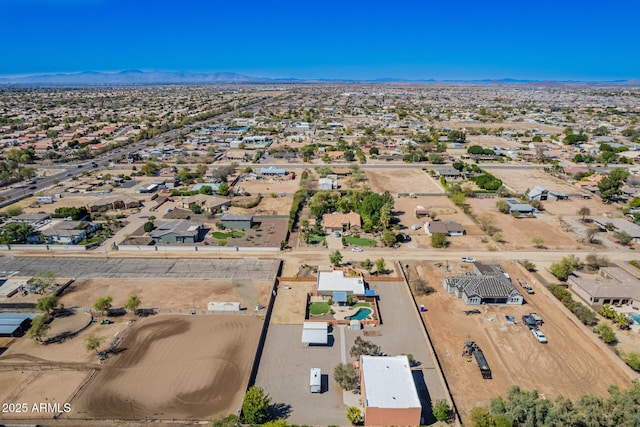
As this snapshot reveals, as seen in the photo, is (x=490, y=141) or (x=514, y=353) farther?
(x=490, y=141)

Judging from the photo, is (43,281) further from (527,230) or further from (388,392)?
(527,230)

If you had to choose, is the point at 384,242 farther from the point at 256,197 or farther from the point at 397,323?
the point at 256,197

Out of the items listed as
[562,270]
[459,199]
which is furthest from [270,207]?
[562,270]

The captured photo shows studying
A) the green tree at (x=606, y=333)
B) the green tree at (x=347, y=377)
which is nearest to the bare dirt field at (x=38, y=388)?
the green tree at (x=347, y=377)

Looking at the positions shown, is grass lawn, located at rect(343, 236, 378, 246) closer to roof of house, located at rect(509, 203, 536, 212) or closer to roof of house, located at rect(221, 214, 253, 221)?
roof of house, located at rect(221, 214, 253, 221)

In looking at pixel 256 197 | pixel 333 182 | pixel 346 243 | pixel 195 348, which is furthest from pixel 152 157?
pixel 195 348
